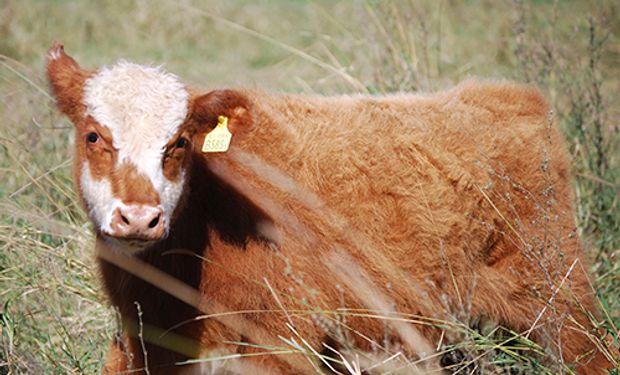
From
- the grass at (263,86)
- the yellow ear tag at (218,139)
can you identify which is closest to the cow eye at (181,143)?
the yellow ear tag at (218,139)

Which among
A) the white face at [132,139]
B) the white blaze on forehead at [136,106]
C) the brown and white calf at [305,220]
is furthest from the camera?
the brown and white calf at [305,220]

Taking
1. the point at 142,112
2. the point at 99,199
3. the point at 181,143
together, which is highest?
the point at 142,112

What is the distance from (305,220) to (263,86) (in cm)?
101

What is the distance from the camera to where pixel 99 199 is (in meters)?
3.43

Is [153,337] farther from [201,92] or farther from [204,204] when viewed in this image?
[201,92]

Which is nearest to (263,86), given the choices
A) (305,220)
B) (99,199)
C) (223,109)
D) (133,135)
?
(223,109)

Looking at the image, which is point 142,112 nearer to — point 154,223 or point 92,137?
point 92,137

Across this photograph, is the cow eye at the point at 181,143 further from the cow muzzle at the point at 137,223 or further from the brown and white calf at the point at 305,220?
the cow muzzle at the point at 137,223

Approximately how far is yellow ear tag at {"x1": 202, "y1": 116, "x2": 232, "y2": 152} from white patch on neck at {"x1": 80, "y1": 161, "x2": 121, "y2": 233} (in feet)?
1.79

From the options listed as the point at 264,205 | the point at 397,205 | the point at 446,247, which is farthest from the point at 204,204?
the point at 446,247

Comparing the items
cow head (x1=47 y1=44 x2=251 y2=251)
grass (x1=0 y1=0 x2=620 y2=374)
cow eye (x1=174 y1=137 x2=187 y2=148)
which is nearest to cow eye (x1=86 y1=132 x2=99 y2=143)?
cow head (x1=47 y1=44 x2=251 y2=251)

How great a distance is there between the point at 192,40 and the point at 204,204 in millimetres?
8883

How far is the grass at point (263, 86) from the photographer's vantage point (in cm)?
442

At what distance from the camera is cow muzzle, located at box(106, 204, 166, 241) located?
3199 mm
